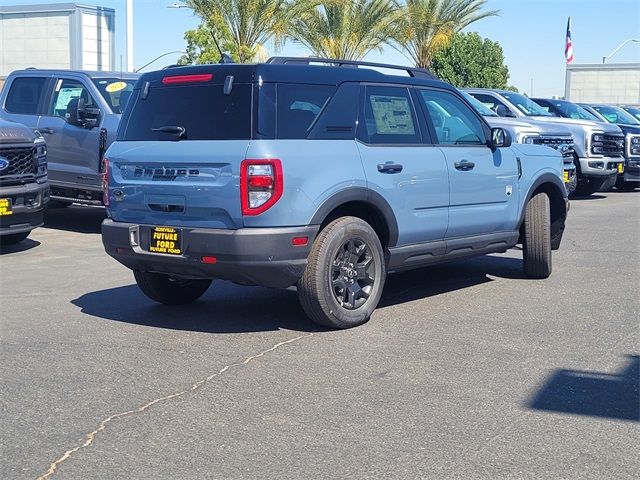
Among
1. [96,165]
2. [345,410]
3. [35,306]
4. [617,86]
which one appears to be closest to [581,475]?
[345,410]

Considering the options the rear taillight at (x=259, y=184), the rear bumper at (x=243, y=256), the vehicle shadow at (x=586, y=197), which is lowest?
the vehicle shadow at (x=586, y=197)

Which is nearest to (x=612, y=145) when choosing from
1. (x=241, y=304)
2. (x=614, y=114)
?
(x=614, y=114)

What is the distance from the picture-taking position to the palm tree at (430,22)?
28.8 meters

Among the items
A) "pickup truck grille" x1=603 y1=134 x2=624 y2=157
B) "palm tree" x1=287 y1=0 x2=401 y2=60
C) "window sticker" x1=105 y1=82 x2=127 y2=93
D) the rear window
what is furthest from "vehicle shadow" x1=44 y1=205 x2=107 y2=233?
"palm tree" x1=287 y1=0 x2=401 y2=60

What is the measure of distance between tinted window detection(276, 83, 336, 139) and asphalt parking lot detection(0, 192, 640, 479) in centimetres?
148

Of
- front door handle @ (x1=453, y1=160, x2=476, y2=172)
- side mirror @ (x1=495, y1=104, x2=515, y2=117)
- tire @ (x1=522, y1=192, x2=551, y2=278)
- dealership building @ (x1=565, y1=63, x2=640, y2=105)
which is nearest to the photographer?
front door handle @ (x1=453, y1=160, x2=476, y2=172)

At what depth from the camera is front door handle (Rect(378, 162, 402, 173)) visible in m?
7.06

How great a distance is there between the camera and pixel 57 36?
39.4 meters

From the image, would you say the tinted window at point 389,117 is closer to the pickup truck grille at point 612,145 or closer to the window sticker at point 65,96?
the window sticker at point 65,96

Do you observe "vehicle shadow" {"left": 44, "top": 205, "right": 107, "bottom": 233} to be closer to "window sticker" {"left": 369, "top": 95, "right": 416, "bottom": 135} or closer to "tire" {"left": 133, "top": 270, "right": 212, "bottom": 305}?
"tire" {"left": 133, "top": 270, "right": 212, "bottom": 305}

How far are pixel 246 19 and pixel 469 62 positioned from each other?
45.9 ft

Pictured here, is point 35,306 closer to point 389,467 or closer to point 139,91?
point 139,91

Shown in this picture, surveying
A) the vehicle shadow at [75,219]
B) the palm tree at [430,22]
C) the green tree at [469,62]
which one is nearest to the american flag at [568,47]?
the green tree at [469,62]

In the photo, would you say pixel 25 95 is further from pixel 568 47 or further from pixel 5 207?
pixel 568 47
